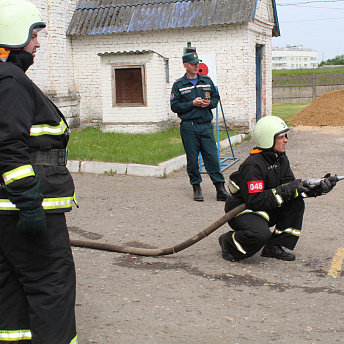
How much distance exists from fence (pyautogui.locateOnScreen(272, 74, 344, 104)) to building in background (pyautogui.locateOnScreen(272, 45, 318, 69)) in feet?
279

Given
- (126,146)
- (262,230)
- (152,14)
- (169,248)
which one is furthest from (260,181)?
(152,14)

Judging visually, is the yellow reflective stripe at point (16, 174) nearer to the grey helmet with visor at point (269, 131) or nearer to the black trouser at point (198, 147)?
the grey helmet with visor at point (269, 131)

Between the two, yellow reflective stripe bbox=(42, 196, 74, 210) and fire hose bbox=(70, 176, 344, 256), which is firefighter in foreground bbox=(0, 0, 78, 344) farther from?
fire hose bbox=(70, 176, 344, 256)

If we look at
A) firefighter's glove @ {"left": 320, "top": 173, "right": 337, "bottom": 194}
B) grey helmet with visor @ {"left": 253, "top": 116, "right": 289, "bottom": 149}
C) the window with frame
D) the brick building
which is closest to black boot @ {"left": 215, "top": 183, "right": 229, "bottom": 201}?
grey helmet with visor @ {"left": 253, "top": 116, "right": 289, "bottom": 149}

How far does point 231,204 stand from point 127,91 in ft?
32.2

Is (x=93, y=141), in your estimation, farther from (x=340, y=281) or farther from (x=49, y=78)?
(x=340, y=281)

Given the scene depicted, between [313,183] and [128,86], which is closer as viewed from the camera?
[313,183]

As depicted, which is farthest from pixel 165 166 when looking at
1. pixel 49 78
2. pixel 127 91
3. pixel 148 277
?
pixel 49 78

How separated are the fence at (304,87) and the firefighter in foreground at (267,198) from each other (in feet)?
75.8

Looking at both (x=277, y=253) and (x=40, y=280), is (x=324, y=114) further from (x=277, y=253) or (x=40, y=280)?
(x=40, y=280)

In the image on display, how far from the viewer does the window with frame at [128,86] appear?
1412 centimetres

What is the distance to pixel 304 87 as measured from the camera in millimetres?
27547

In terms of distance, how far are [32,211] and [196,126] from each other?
196 inches

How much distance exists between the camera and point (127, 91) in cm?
1424
